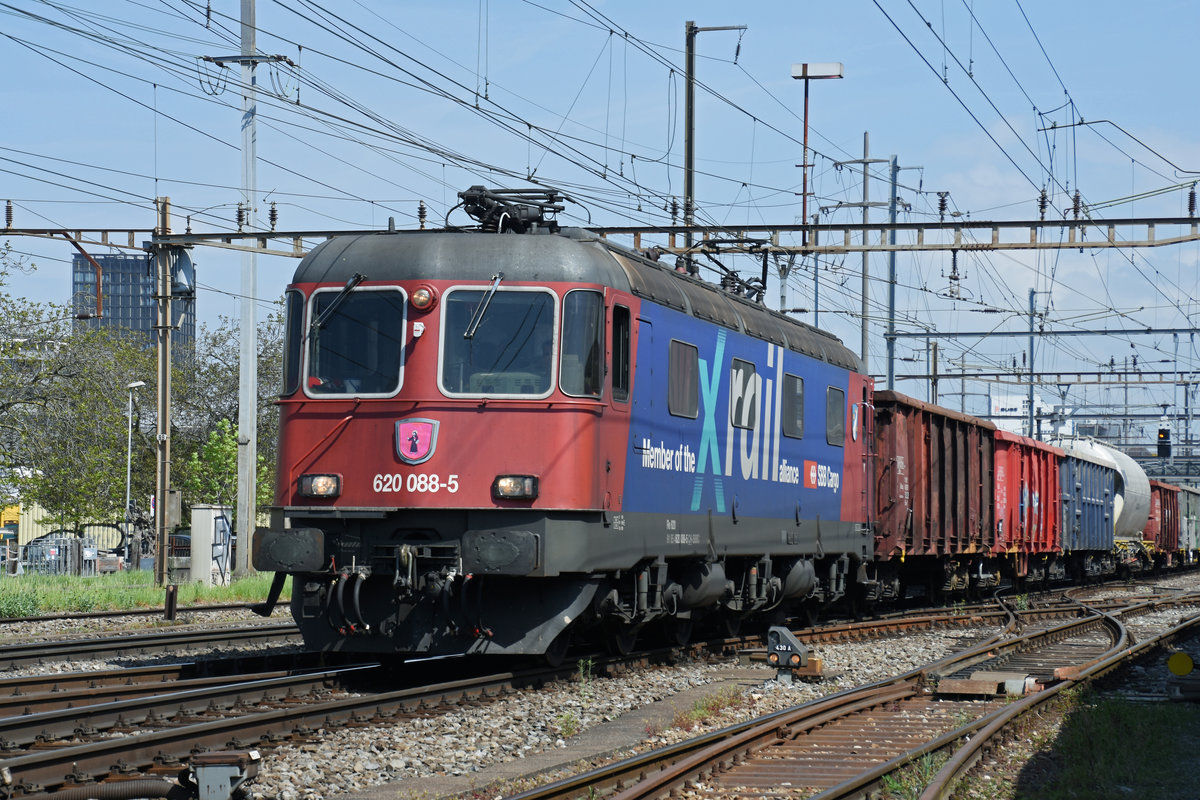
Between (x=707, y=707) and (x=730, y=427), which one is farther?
(x=730, y=427)

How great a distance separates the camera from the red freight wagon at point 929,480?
71.6 ft

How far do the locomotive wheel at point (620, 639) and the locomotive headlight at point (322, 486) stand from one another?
136 inches

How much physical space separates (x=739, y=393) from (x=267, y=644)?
6188 millimetres

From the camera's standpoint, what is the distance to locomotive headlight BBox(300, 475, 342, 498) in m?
12.2

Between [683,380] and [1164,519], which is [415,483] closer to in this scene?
[683,380]

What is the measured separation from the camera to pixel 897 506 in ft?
71.7

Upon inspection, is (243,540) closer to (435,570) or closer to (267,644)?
(267,644)

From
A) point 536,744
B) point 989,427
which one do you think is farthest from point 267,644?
point 989,427

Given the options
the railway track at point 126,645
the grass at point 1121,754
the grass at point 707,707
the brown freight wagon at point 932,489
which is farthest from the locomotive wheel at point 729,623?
the grass at point 1121,754

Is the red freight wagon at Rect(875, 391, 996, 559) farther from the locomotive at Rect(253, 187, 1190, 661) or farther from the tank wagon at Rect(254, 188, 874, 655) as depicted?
the tank wagon at Rect(254, 188, 874, 655)

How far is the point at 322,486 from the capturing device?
1221 centimetres

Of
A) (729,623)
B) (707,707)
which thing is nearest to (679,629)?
(729,623)

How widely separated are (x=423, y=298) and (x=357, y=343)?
0.74 metres

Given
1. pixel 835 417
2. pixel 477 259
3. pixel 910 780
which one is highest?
pixel 477 259
